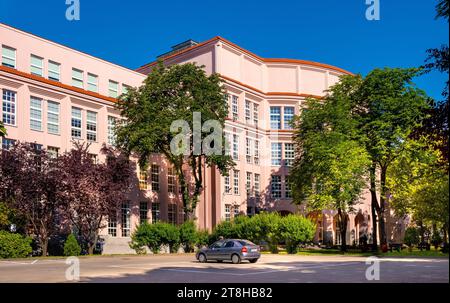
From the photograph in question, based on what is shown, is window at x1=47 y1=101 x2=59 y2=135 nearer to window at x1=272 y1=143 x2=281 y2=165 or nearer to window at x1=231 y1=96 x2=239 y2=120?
window at x1=231 y1=96 x2=239 y2=120

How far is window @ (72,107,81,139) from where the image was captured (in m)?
45.9

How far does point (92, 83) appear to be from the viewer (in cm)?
4884

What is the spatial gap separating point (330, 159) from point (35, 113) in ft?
78.1

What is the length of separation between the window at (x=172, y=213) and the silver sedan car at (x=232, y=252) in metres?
22.5

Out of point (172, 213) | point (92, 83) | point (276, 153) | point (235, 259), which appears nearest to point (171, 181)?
point (172, 213)

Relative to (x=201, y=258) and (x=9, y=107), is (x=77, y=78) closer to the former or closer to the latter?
(x=9, y=107)

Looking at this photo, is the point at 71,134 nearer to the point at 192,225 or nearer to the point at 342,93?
the point at 192,225

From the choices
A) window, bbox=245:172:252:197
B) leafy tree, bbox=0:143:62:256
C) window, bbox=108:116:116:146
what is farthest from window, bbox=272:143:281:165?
leafy tree, bbox=0:143:62:256

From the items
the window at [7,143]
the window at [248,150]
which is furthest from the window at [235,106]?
the window at [7,143]

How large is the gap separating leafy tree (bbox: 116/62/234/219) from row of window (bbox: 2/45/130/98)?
2.81 meters

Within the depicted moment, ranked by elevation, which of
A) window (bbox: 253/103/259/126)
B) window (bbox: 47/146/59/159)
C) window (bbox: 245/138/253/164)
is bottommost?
window (bbox: 47/146/59/159)

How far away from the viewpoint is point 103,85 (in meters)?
49.6

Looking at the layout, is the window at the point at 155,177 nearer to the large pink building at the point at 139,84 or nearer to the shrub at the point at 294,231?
the large pink building at the point at 139,84
